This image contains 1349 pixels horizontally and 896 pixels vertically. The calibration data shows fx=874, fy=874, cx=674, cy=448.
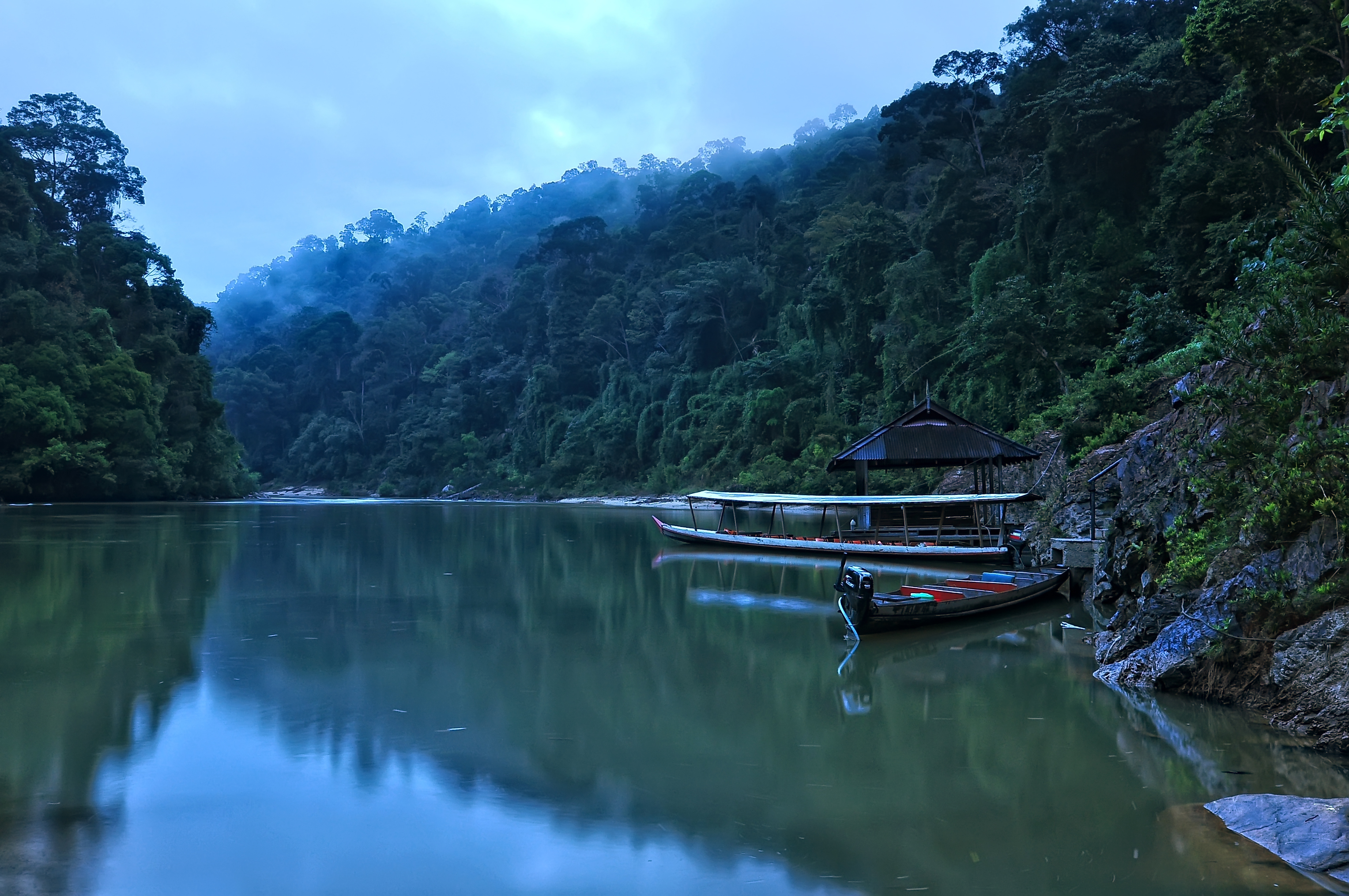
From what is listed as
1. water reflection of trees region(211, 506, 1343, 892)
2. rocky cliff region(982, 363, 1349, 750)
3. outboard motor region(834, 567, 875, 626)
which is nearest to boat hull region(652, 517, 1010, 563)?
water reflection of trees region(211, 506, 1343, 892)

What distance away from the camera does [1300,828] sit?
15.8 feet

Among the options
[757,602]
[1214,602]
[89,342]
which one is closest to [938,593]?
[757,602]

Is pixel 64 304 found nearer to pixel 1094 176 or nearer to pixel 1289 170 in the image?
pixel 1094 176

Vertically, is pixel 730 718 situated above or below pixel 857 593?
below

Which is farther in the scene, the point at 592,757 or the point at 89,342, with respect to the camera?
the point at 89,342

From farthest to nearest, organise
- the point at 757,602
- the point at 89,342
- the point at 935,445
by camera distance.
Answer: the point at 89,342 < the point at 935,445 < the point at 757,602

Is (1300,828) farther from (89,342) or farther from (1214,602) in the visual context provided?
(89,342)

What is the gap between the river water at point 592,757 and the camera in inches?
189

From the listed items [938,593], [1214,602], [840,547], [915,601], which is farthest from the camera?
[840,547]

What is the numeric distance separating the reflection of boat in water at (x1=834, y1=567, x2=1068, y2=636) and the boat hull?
475cm

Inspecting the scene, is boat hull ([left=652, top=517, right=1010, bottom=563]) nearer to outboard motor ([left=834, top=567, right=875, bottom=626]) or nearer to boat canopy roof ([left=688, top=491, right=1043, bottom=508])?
boat canopy roof ([left=688, top=491, right=1043, bottom=508])

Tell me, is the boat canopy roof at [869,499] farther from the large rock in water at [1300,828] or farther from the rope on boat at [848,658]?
the large rock in water at [1300,828]

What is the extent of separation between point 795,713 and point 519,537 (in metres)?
20.2

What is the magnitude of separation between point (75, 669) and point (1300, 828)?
10.3 meters
